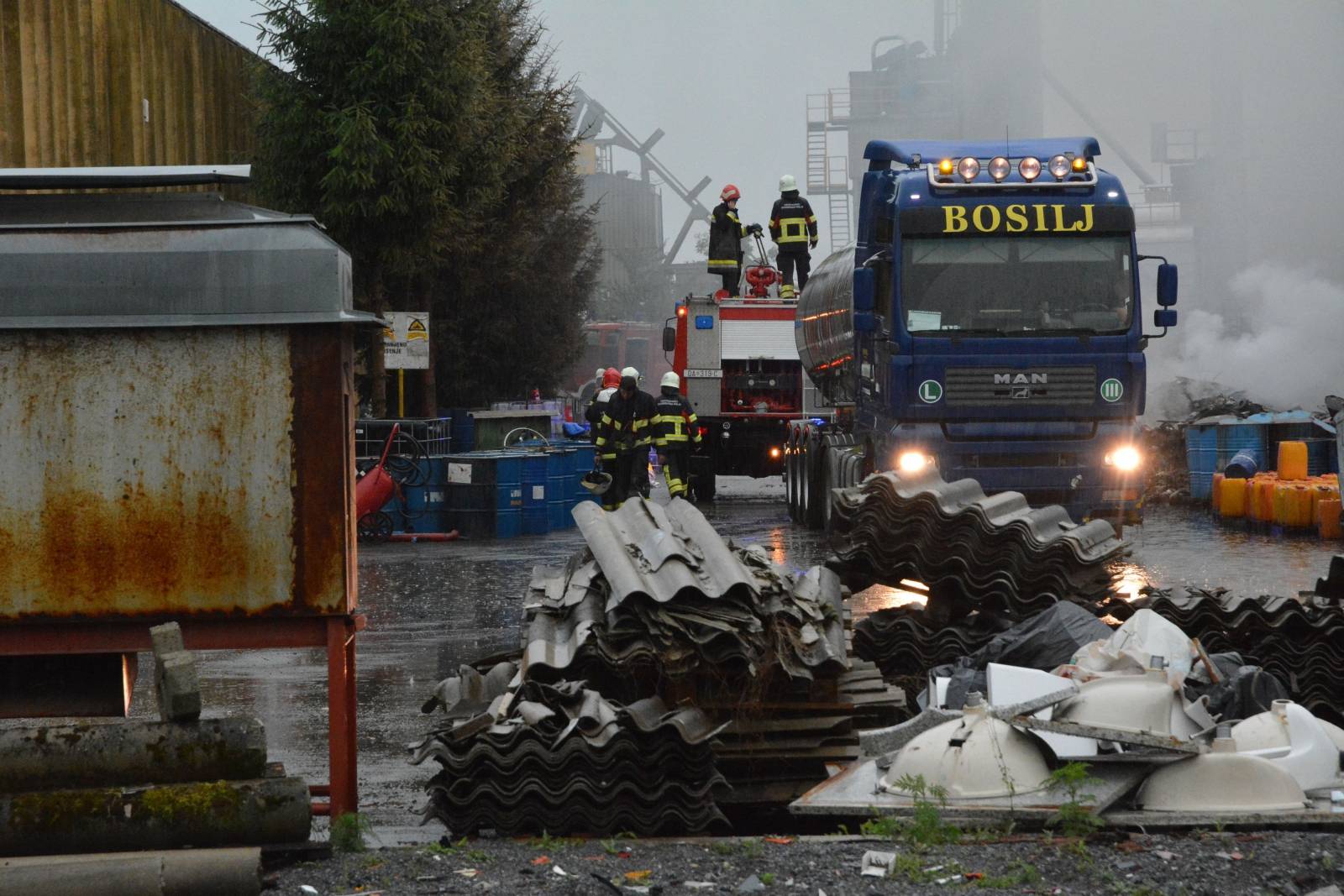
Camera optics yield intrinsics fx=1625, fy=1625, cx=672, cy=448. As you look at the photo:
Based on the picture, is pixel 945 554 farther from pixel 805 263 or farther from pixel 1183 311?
pixel 1183 311

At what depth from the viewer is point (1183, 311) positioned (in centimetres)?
4509

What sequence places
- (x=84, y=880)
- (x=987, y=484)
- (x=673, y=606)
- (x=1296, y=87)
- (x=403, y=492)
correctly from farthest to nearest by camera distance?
(x=1296, y=87) → (x=403, y=492) → (x=987, y=484) → (x=673, y=606) → (x=84, y=880)

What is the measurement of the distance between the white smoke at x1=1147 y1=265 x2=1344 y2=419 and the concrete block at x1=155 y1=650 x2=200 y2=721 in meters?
23.3

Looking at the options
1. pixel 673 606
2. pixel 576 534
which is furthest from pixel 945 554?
pixel 576 534

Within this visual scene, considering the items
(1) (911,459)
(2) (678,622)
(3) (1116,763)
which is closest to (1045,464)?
(1) (911,459)

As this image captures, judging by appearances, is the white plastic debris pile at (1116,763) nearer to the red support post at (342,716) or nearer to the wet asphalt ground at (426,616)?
the red support post at (342,716)

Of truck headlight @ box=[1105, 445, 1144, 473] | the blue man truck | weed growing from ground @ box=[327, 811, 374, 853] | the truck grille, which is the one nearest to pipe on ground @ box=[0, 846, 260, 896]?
weed growing from ground @ box=[327, 811, 374, 853]

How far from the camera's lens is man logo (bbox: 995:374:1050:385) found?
45.3ft

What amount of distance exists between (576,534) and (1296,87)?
1070 inches

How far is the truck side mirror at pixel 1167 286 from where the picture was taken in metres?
14.0

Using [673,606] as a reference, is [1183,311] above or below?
above

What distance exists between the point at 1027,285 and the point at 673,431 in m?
4.74

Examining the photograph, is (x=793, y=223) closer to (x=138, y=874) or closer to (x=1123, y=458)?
(x=1123, y=458)

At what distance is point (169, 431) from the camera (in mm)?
5293
